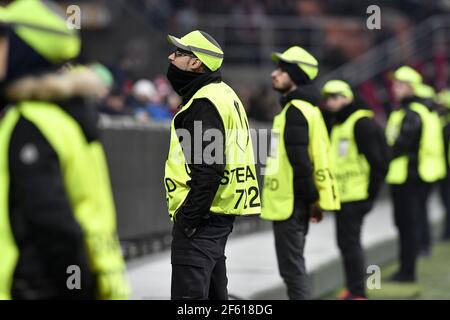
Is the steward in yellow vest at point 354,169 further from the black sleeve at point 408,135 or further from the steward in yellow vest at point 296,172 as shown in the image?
the black sleeve at point 408,135

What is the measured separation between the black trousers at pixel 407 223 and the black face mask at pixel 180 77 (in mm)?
5654

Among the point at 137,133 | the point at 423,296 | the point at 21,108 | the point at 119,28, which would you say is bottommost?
the point at 423,296

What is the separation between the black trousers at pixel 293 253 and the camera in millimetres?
8266

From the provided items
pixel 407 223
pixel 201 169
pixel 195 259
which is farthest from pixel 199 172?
pixel 407 223

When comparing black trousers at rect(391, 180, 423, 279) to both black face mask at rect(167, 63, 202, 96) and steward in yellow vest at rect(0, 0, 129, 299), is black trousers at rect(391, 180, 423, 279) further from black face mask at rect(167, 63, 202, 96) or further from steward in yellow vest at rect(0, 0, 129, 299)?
steward in yellow vest at rect(0, 0, 129, 299)

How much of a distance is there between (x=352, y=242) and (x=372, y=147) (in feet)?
2.65

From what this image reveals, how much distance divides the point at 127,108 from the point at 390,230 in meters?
3.83

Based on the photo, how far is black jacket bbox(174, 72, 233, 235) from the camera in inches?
243

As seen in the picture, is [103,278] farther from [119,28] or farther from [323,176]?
[119,28]

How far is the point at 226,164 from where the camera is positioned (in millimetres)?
6363

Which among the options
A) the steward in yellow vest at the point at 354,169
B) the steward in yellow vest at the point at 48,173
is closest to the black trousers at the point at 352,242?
the steward in yellow vest at the point at 354,169

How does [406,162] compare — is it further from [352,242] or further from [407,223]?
[352,242]
